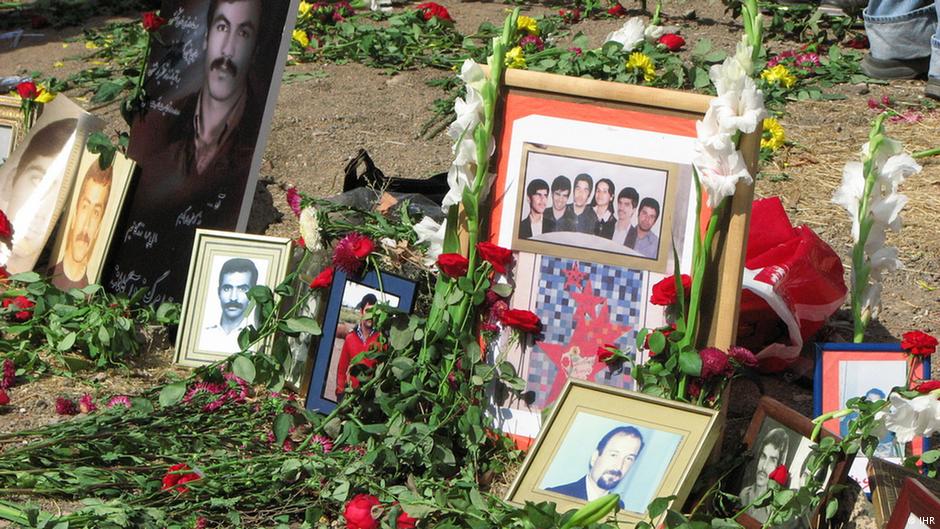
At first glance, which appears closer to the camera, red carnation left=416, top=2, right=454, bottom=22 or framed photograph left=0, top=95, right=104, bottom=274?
framed photograph left=0, top=95, right=104, bottom=274

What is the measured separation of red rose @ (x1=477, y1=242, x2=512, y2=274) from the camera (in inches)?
99.2

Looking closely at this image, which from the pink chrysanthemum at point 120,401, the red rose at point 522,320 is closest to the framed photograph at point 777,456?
the red rose at point 522,320

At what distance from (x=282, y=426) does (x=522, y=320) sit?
23.8 inches

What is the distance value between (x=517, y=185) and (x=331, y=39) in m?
3.39

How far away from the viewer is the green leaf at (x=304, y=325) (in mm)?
2615

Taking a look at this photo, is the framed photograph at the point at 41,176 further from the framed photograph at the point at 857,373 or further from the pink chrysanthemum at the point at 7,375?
the framed photograph at the point at 857,373

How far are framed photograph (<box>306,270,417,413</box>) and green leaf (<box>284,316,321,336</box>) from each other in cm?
10

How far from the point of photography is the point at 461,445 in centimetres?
254

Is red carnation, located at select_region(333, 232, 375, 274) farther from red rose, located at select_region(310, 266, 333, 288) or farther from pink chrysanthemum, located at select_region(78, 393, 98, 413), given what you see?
pink chrysanthemum, located at select_region(78, 393, 98, 413)

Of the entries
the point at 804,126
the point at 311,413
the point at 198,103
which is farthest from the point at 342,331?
the point at 804,126

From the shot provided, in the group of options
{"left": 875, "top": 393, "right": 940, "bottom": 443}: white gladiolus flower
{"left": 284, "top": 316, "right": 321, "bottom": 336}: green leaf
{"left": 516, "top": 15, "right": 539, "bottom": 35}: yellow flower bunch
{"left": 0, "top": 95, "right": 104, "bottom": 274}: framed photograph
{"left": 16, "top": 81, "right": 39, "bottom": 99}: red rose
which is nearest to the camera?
{"left": 875, "top": 393, "right": 940, "bottom": 443}: white gladiolus flower

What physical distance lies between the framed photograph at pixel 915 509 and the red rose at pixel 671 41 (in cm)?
314

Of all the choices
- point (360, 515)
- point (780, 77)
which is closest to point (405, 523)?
point (360, 515)

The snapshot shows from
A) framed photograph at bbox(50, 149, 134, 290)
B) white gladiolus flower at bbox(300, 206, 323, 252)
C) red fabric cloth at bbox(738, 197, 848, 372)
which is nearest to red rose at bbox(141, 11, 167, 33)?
framed photograph at bbox(50, 149, 134, 290)
